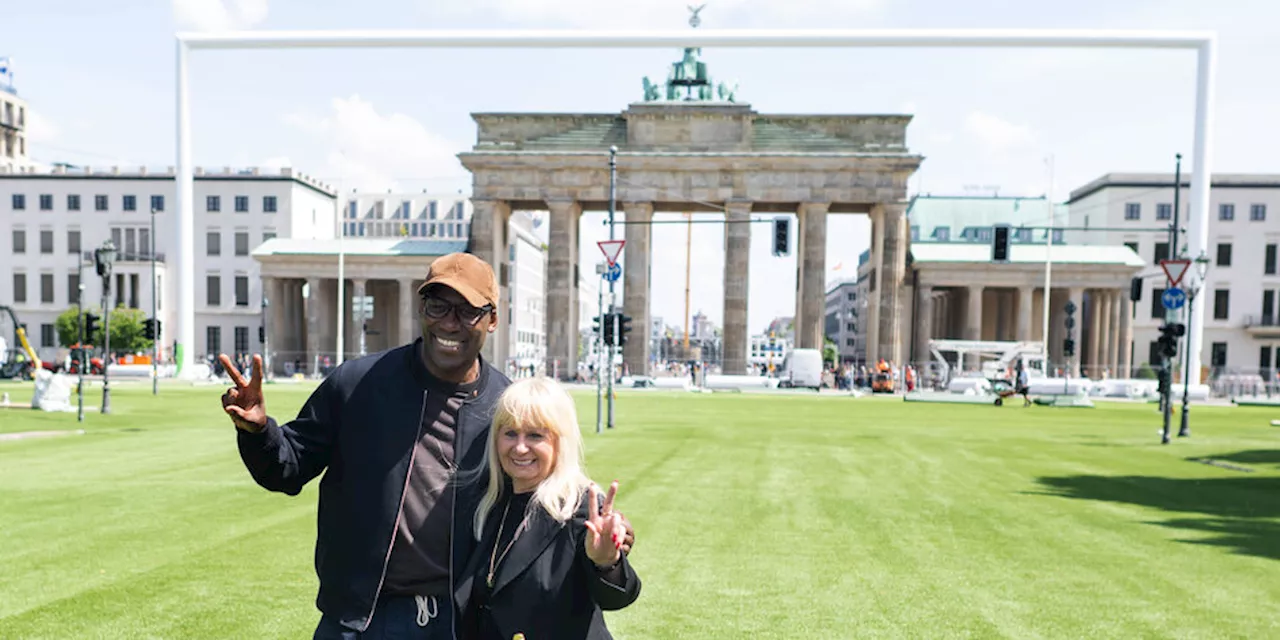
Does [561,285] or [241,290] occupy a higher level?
[561,285]

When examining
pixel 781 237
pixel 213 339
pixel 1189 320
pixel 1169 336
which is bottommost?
pixel 213 339

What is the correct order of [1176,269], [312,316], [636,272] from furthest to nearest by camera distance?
[312,316]
[636,272]
[1176,269]

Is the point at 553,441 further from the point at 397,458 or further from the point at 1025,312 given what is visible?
the point at 1025,312

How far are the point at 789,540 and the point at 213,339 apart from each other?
86874 millimetres

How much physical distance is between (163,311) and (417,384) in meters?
92.2

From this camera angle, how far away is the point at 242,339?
8569cm

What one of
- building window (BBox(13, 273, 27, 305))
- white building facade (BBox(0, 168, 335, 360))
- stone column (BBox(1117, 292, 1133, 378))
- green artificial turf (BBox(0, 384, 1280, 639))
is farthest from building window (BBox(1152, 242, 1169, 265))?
building window (BBox(13, 273, 27, 305))

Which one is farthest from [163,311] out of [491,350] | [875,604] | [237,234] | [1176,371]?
[875,604]

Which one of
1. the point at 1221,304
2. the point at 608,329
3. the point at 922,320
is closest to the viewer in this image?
the point at 608,329

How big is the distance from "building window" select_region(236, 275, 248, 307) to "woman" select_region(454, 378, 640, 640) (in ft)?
294

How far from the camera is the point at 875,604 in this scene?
7934 mm

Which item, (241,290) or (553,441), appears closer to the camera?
(553,441)

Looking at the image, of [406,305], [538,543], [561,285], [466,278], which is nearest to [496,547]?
[538,543]

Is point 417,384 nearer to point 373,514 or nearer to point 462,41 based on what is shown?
point 373,514
